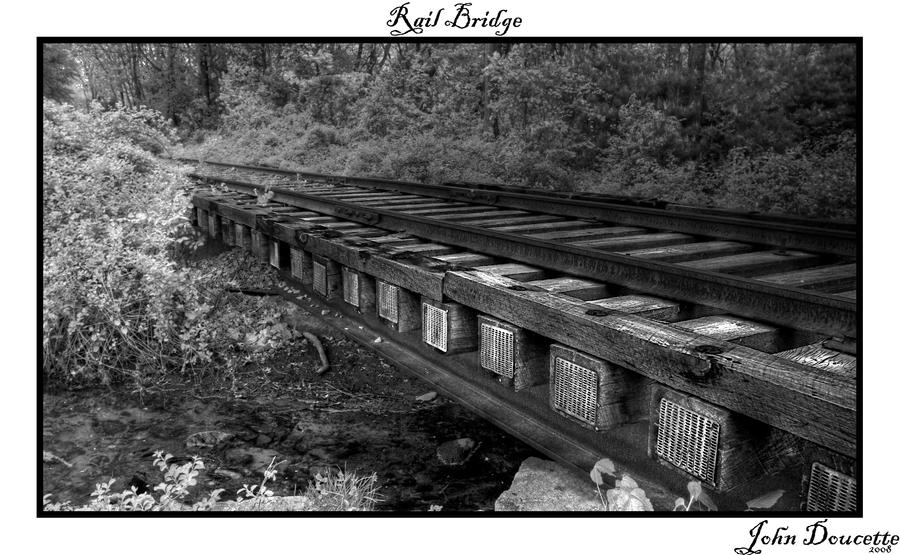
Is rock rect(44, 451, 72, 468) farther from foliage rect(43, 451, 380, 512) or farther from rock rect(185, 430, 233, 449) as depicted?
rock rect(185, 430, 233, 449)

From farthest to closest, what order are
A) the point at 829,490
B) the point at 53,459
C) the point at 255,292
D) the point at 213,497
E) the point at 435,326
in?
the point at 255,292 → the point at 53,459 → the point at 435,326 → the point at 213,497 → the point at 829,490

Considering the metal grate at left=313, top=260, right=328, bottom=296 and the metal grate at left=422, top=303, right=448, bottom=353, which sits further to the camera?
the metal grate at left=313, top=260, right=328, bottom=296

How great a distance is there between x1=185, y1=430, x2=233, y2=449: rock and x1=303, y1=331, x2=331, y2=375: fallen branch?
3.23 feet

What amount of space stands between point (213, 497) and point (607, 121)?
39.6 feet

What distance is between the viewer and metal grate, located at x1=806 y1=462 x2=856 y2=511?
1939 mm

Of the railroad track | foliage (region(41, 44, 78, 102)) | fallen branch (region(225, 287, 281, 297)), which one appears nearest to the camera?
the railroad track

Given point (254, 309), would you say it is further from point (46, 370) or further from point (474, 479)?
point (474, 479)

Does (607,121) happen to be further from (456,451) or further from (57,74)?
(456,451)

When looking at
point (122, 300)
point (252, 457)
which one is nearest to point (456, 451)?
point (252, 457)

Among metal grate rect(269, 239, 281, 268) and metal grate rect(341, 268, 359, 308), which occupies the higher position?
metal grate rect(269, 239, 281, 268)

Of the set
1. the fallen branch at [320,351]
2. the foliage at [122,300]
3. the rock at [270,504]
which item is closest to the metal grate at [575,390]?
the rock at [270,504]

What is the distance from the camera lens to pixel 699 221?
17.7ft

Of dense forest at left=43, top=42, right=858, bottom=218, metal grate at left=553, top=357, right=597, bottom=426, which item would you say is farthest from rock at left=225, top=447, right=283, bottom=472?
dense forest at left=43, top=42, right=858, bottom=218
